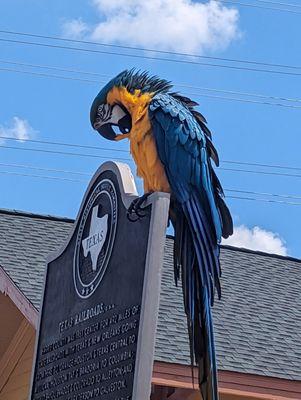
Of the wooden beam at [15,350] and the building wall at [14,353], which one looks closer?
the building wall at [14,353]

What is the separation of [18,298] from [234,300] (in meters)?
2.91

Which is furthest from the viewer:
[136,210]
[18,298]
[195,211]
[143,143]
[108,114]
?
[18,298]

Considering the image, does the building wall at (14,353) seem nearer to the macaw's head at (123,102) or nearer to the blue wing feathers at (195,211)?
the macaw's head at (123,102)

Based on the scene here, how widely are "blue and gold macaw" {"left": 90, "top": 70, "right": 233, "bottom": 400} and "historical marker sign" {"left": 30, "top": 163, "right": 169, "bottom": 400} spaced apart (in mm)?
211

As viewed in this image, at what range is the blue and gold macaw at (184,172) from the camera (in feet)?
13.8

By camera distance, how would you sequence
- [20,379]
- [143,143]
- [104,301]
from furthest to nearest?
[20,379] < [143,143] < [104,301]

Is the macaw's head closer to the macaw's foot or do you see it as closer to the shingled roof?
the macaw's foot

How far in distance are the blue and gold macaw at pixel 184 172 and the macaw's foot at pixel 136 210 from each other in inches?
0.5

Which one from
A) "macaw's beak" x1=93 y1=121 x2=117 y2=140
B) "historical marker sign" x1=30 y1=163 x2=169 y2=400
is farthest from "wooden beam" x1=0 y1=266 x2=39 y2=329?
"macaw's beak" x1=93 y1=121 x2=117 y2=140

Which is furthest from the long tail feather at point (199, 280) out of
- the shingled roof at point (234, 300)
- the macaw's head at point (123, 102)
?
the shingled roof at point (234, 300)

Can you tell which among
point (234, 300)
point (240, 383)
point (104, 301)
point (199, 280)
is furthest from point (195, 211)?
point (234, 300)

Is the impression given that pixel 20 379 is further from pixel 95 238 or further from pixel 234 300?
pixel 95 238

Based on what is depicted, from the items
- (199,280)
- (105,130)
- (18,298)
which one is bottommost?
(199,280)

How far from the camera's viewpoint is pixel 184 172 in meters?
4.49
